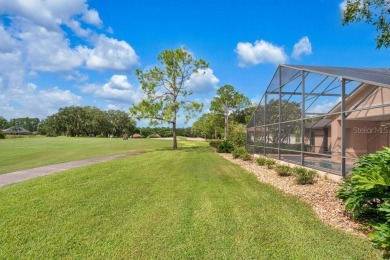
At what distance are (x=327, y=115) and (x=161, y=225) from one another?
7.90 metres

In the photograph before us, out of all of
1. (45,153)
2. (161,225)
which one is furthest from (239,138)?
(161,225)

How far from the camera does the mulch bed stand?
5.19m

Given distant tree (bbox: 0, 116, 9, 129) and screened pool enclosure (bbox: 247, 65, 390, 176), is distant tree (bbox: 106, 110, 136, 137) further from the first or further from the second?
screened pool enclosure (bbox: 247, 65, 390, 176)

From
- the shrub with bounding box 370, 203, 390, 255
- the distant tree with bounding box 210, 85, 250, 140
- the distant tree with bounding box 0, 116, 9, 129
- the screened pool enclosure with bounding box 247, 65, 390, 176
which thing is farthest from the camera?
the distant tree with bounding box 0, 116, 9, 129

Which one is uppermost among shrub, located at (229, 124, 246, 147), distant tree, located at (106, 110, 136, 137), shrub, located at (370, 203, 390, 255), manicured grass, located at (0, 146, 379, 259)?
distant tree, located at (106, 110, 136, 137)

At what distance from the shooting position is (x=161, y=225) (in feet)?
16.5

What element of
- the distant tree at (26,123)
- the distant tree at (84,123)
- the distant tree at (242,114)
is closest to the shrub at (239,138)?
the distant tree at (242,114)

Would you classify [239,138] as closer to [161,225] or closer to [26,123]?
[161,225]

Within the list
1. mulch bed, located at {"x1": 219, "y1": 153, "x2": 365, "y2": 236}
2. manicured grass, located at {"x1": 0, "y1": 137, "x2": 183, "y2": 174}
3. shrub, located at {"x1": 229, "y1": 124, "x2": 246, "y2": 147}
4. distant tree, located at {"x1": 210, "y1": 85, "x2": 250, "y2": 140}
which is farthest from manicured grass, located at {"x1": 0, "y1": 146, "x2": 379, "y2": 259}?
distant tree, located at {"x1": 210, "y1": 85, "x2": 250, "y2": 140}

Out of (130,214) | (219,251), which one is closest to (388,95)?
(219,251)

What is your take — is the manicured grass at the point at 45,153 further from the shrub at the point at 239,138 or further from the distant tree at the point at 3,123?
the distant tree at the point at 3,123

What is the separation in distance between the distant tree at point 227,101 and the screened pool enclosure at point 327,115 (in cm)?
2800

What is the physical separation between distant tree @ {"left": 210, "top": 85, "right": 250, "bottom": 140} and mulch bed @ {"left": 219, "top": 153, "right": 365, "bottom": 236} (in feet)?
112

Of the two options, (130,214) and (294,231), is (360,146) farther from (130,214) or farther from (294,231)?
(130,214)
